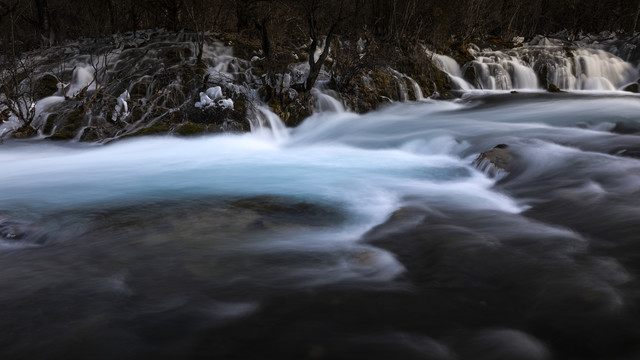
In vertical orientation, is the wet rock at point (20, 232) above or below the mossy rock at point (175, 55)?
below

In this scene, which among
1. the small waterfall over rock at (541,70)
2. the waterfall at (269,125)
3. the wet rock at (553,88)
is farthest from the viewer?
the small waterfall over rock at (541,70)

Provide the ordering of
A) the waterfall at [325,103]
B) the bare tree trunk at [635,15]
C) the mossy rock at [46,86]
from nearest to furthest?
the mossy rock at [46,86]
the waterfall at [325,103]
the bare tree trunk at [635,15]

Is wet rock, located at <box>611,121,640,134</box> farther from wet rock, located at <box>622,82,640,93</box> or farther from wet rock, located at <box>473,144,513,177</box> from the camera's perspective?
wet rock, located at <box>622,82,640,93</box>

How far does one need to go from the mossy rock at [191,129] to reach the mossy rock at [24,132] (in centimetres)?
282

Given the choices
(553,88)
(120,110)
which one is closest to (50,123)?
(120,110)

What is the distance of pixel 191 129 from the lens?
8.31 metres

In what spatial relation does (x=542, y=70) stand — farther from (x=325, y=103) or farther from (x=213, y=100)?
(x=213, y=100)

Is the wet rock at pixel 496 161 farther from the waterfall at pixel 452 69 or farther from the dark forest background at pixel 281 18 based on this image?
the waterfall at pixel 452 69

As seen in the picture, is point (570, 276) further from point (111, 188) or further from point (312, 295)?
point (111, 188)

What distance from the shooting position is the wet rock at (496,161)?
19.0 ft

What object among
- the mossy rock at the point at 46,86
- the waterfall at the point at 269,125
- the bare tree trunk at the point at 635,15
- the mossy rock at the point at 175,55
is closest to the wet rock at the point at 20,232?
the waterfall at the point at 269,125

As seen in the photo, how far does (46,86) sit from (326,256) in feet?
30.1

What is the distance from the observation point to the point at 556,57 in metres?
13.8

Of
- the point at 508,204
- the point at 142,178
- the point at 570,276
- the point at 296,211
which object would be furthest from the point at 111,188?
the point at 570,276
